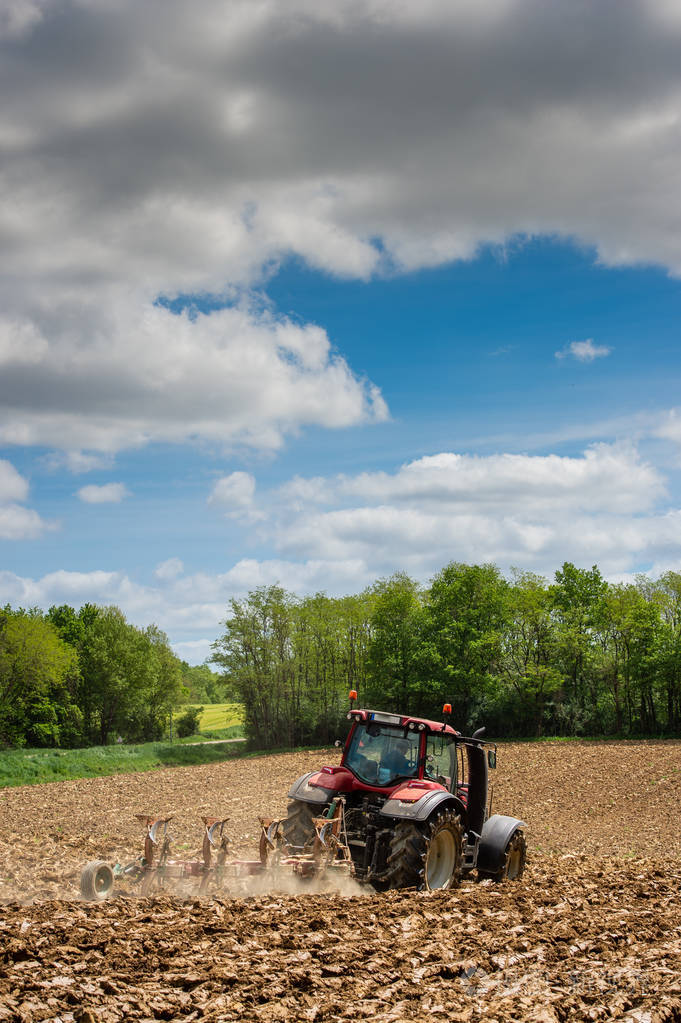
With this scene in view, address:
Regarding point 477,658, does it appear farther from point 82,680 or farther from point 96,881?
point 96,881

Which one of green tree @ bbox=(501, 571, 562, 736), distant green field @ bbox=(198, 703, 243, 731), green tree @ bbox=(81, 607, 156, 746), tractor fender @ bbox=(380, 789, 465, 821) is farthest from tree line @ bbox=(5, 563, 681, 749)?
tractor fender @ bbox=(380, 789, 465, 821)

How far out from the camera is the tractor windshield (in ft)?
34.4

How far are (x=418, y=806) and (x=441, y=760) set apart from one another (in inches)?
59.8

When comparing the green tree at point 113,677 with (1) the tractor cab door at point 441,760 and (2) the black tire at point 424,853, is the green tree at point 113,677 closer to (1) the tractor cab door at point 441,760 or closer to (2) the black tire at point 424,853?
(1) the tractor cab door at point 441,760

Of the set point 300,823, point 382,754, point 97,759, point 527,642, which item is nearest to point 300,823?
point 300,823

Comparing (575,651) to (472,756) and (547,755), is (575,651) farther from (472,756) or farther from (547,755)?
(472,756)

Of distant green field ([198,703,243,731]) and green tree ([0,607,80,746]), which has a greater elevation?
green tree ([0,607,80,746])

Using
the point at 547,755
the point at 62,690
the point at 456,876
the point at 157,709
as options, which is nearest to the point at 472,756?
the point at 456,876

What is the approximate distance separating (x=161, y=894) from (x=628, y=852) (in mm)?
11178

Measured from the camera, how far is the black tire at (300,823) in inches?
397

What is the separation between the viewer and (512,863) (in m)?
11.3

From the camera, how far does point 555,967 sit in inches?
278

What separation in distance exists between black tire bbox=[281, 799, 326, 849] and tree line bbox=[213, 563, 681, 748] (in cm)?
3474

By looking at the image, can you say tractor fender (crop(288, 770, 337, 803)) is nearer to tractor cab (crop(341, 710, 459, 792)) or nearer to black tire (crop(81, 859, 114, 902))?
tractor cab (crop(341, 710, 459, 792))
